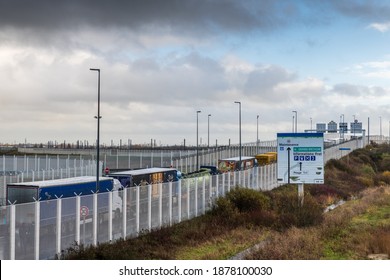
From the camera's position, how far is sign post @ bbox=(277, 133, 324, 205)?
120 feet

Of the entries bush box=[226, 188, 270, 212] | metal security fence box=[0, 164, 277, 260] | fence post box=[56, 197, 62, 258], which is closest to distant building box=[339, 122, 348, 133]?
bush box=[226, 188, 270, 212]

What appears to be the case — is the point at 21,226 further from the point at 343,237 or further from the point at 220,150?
the point at 220,150

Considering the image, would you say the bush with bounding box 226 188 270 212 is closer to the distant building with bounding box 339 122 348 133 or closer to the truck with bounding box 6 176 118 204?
the truck with bounding box 6 176 118 204

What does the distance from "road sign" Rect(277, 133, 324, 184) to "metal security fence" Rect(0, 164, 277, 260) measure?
7.39 metres

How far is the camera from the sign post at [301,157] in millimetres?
36688

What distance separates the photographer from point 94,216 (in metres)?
20.1

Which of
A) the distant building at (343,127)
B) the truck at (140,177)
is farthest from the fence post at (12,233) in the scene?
the distant building at (343,127)

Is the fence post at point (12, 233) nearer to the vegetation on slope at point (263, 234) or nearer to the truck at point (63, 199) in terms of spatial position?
the truck at point (63, 199)

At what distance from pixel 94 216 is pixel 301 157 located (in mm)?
20056

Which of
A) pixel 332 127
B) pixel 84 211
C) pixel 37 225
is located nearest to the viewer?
pixel 37 225

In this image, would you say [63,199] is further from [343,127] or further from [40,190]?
[343,127]

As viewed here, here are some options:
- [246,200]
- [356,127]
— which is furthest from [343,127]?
[246,200]

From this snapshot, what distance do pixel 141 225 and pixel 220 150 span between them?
57.4 metres

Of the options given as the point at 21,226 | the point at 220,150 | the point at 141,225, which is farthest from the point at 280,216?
the point at 220,150
